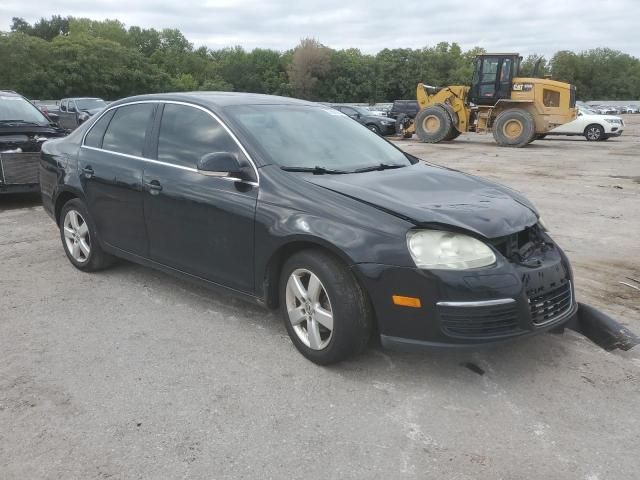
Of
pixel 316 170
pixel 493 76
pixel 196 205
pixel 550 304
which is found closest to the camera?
pixel 550 304

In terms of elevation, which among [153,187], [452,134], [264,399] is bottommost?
[264,399]

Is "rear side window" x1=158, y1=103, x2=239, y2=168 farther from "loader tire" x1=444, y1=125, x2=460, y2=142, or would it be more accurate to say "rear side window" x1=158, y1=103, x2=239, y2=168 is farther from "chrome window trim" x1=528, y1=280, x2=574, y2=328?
"loader tire" x1=444, y1=125, x2=460, y2=142

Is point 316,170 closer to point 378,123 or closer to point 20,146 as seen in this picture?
point 20,146

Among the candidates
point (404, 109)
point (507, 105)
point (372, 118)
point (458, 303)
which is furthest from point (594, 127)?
point (458, 303)

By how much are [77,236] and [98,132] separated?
0.97 m

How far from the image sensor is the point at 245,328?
4.16 meters

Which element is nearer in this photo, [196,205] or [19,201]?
[196,205]

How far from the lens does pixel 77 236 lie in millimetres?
5352

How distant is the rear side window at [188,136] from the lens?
160 inches

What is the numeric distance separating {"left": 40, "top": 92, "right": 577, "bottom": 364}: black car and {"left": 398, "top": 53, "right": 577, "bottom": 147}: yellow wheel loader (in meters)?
17.0

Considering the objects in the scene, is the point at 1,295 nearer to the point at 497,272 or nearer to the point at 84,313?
the point at 84,313

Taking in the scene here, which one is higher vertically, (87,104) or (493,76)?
(493,76)

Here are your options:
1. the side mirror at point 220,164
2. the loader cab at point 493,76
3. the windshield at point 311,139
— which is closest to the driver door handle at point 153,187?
the side mirror at point 220,164

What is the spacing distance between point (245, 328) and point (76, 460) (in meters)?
1.63
